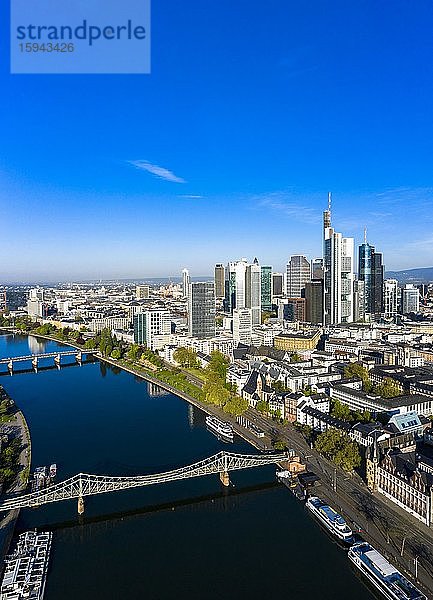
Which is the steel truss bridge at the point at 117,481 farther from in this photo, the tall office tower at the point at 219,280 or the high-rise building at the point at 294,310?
the tall office tower at the point at 219,280

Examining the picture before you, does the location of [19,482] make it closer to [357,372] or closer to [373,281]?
[357,372]

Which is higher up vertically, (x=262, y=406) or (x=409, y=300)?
(x=409, y=300)

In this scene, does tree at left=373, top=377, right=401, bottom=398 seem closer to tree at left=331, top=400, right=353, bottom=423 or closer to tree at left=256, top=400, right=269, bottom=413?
tree at left=331, top=400, right=353, bottom=423

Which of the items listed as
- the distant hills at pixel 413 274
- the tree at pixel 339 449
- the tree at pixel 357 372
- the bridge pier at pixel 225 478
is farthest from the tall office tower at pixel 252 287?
the distant hills at pixel 413 274

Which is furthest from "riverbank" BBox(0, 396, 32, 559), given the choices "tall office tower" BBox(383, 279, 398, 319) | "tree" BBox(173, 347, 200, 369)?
"tall office tower" BBox(383, 279, 398, 319)

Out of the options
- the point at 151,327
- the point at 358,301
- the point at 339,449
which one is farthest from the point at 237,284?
the point at 339,449
